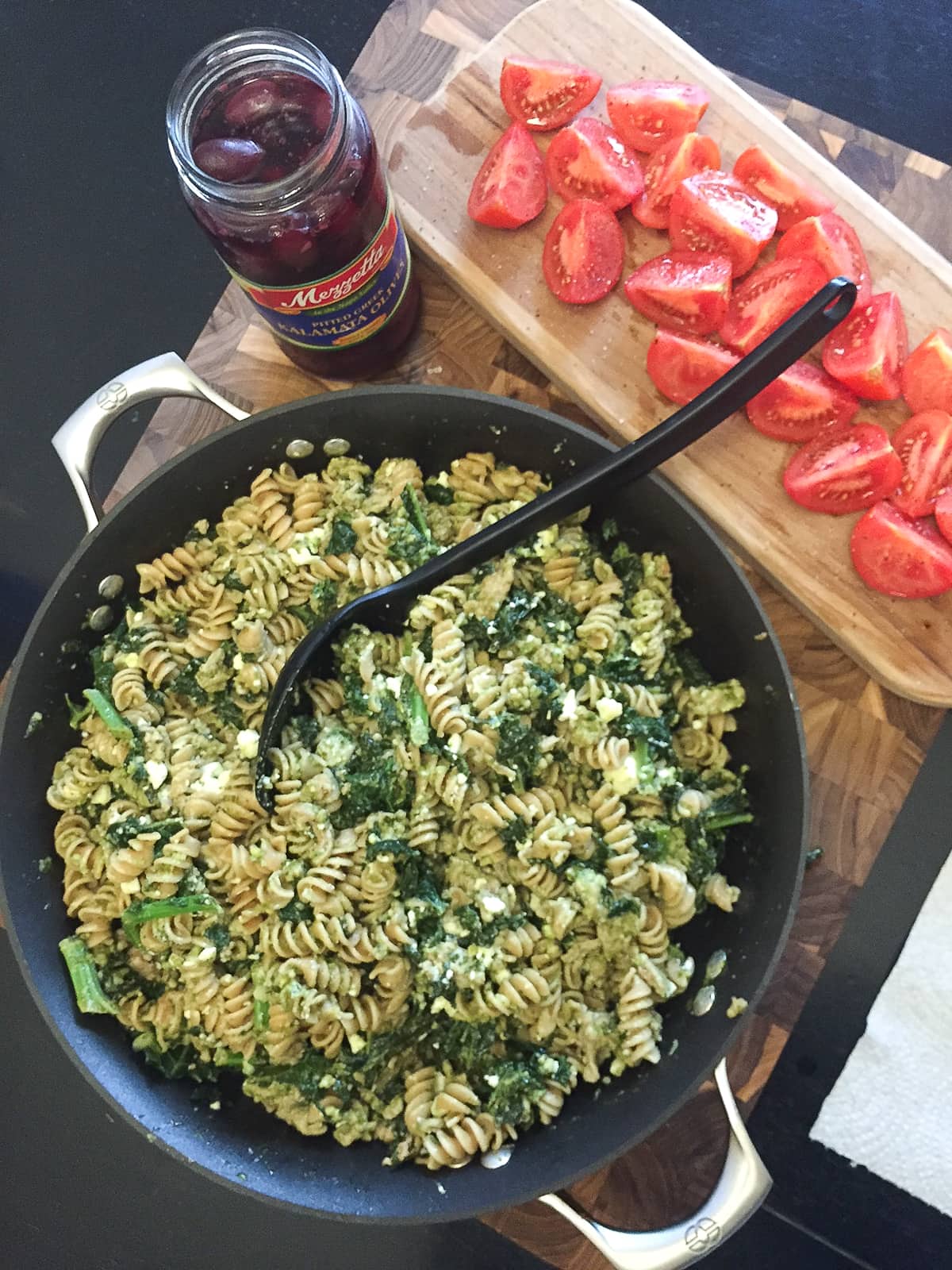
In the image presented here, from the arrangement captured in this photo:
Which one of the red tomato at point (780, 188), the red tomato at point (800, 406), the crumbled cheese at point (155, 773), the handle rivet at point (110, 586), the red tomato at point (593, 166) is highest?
the red tomato at point (780, 188)

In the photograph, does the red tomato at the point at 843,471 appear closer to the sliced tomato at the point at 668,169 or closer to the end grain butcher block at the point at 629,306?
the end grain butcher block at the point at 629,306

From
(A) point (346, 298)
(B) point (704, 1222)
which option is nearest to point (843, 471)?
(A) point (346, 298)

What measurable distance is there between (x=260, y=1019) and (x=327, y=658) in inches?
32.4

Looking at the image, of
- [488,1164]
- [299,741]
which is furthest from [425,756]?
[488,1164]

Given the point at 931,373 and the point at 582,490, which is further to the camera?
the point at 931,373

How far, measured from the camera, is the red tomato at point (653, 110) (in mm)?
2504

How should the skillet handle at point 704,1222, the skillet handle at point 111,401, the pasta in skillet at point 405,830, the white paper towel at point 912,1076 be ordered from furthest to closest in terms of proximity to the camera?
1. the white paper towel at point 912,1076
2. the skillet handle at point 111,401
3. the pasta in skillet at point 405,830
4. the skillet handle at point 704,1222

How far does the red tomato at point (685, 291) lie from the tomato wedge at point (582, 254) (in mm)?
76

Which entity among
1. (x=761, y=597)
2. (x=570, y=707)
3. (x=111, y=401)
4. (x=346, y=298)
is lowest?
(x=111, y=401)

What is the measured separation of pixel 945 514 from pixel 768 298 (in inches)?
27.4

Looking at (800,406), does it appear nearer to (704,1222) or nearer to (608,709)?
(608,709)

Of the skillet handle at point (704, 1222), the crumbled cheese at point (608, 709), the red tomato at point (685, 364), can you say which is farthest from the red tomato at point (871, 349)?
the skillet handle at point (704, 1222)

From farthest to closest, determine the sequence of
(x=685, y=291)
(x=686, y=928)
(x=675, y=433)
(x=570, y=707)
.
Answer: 1. (x=685, y=291)
2. (x=686, y=928)
3. (x=570, y=707)
4. (x=675, y=433)

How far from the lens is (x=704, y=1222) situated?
2021 millimetres
